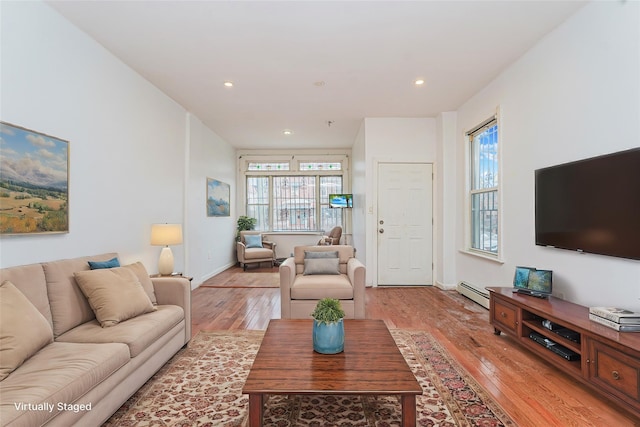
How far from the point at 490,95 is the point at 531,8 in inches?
58.1

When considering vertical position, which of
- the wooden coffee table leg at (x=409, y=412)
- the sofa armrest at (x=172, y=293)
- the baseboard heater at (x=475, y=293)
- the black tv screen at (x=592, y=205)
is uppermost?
the black tv screen at (x=592, y=205)

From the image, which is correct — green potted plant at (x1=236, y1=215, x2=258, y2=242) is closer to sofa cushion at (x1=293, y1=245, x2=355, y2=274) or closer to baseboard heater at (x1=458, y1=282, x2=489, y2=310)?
sofa cushion at (x1=293, y1=245, x2=355, y2=274)

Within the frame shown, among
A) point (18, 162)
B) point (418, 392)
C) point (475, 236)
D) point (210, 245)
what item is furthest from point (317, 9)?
point (210, 245)

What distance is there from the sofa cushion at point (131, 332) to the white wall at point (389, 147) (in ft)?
11.3

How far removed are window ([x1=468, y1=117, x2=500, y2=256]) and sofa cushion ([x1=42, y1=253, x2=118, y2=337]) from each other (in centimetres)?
403

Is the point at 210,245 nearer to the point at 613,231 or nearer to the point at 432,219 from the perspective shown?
the point at 432,219

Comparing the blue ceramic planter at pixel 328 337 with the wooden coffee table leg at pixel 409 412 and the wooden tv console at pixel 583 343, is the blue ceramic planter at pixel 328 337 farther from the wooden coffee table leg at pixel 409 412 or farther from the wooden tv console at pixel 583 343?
the wooden tv console at pixel 583 343

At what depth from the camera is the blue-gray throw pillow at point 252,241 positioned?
702cm

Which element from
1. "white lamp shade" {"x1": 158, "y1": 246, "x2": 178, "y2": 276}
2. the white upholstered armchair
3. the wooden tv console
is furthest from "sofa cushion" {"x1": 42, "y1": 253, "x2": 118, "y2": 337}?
the white upholstered armchair

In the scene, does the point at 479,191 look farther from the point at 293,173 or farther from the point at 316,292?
the point at 293,173

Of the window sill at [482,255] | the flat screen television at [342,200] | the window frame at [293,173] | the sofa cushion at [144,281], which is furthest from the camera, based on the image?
the window frame at [293,173]

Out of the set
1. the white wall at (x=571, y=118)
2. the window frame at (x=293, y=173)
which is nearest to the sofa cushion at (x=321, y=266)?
the white wall at (x=571, y=118)

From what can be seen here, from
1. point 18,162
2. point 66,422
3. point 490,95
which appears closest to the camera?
point 66,422

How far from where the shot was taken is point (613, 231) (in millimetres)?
2162
